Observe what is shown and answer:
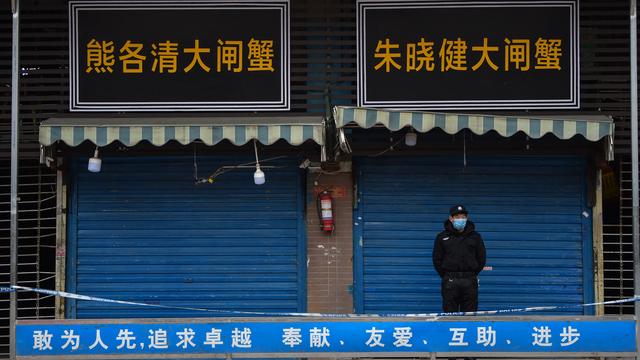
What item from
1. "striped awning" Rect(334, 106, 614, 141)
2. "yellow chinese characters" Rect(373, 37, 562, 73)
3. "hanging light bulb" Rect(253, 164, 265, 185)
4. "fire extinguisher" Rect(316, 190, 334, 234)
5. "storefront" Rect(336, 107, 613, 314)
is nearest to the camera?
"striped awning" Rect(334, 106, 614, 141)

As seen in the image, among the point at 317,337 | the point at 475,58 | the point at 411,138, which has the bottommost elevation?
the point at 317,337

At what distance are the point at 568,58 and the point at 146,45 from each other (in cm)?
518

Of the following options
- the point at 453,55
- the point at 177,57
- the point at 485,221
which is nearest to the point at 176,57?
the point at 177,57

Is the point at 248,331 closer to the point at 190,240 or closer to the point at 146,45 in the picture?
the point at 190,240

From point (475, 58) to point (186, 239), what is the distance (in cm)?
427

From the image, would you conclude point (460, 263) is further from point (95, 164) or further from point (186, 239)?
point (95, 164)

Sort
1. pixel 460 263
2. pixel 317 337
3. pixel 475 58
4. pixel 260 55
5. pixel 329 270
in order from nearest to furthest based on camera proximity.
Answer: pixel 317 337 < pixel 460 263 < pixel 475 58 < pixel 260 55 < pixel 329 270

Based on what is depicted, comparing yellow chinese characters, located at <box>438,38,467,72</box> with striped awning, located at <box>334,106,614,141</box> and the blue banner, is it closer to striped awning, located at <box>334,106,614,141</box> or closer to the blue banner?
striped awning, located at <box>334,106,614,141</box>

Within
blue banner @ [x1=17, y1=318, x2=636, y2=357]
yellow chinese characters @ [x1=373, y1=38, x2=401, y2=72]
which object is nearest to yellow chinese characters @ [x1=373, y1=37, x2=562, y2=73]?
yellow chinese characters @ [x1=373, y1=38, x2=401, y2=72]

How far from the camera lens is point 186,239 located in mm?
10477

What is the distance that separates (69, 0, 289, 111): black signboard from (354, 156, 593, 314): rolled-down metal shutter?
174cm

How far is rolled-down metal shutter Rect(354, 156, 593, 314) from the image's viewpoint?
10.4 m

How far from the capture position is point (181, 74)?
1008 centimetres

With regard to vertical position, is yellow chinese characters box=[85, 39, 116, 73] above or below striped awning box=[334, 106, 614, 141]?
above
